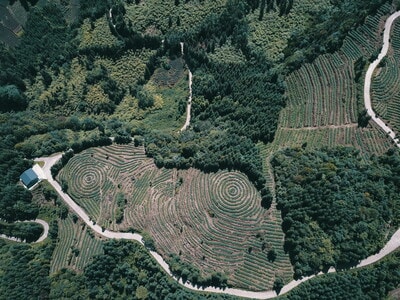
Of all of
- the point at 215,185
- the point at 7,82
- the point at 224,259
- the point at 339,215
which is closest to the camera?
the point at 339,215

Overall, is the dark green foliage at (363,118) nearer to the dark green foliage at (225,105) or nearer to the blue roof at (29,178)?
the dark green foliage at (225,105)

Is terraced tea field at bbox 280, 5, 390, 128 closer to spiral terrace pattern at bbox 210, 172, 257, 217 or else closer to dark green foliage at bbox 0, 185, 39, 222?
spiral terrace pattern at bbox 210, 172, 257, 217

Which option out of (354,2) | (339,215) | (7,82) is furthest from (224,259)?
(7,82)

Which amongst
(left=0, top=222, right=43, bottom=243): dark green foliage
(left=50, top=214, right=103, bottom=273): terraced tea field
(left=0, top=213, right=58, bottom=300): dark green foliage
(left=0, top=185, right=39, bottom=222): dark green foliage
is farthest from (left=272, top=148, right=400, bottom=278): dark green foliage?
(left=0, top=185, right=39, bottom=222): dark green foliage

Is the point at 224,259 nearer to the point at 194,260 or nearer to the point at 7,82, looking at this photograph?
the point at 194,260

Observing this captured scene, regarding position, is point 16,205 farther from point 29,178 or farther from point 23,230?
point 29,178

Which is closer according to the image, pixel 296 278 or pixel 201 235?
pixel 296 278
